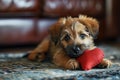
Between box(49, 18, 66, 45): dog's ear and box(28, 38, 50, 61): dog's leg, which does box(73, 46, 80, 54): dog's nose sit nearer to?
box(49, 18, 66, 45): dog's ear

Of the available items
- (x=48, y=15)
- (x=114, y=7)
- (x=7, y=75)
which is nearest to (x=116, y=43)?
(x=114, y=7)

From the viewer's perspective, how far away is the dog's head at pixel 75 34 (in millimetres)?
1612

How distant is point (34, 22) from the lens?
260 cm

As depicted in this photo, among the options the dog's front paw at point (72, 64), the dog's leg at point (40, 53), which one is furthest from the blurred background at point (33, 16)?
the dog's front paw at point (72, 64)

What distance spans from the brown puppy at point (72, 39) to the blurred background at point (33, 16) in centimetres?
80

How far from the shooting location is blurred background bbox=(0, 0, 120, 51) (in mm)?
2512

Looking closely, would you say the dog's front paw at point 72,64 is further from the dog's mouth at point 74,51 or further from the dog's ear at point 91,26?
the dog's ear at point 91,26

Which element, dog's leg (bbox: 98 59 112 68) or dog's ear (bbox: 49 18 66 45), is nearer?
dog's leg (bbox: 98 59 112 68)

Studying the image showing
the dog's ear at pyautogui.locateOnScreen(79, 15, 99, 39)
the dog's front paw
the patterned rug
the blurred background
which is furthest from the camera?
the blurred background

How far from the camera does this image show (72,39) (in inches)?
64.4

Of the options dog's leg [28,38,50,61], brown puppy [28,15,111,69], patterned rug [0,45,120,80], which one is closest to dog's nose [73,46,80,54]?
brown puppy [28,15,111,69]

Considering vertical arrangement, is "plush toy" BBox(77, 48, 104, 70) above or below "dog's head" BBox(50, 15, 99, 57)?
below

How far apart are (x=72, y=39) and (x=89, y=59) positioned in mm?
150

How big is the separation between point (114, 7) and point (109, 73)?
1613 millimetres
